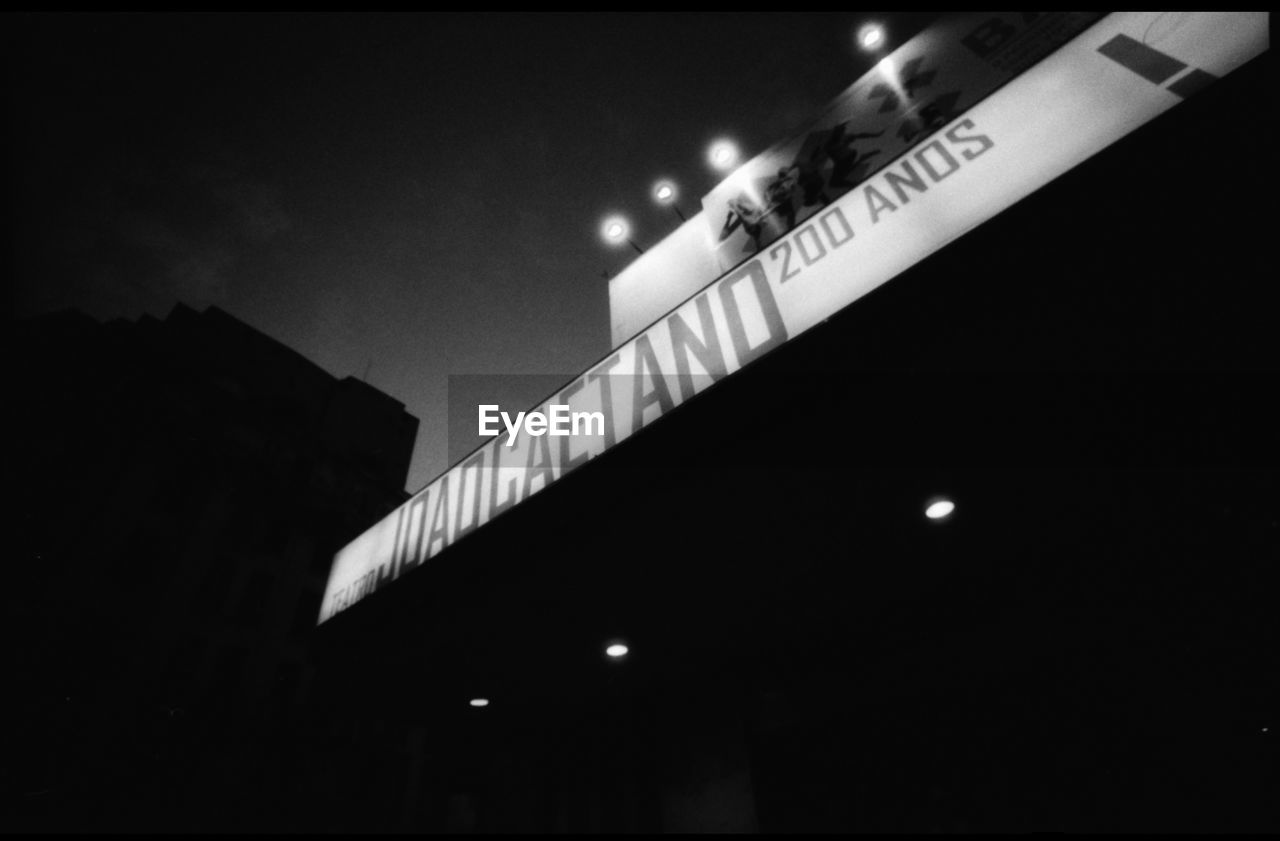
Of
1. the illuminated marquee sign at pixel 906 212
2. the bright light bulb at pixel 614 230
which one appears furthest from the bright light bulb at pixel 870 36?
the illuminated marquee sign at pixel 906 212

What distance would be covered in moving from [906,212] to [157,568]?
3557 centimetres

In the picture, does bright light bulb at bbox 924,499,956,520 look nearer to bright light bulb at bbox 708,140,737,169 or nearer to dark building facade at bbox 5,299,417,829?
bright light bulb at bbox 708,140,737,169

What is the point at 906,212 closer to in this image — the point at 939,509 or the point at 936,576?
the point at 939,509

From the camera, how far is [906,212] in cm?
302

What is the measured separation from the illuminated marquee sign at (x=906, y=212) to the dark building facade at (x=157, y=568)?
87.8 feet

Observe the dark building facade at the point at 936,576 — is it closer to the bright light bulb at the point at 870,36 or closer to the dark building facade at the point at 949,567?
the dark building facade at the point at 949,567

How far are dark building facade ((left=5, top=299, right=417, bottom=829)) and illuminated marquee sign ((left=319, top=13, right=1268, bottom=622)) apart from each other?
26752mm

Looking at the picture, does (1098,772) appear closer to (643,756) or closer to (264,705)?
(643,756)

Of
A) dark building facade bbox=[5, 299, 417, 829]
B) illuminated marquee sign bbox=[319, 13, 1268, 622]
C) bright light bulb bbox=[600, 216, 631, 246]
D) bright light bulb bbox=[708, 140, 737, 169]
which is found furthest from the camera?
dark building facade bbox=[5, 299, 417, 829]

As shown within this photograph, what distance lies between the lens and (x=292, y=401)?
39844 mm

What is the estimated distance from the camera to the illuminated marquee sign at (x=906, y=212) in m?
2.59

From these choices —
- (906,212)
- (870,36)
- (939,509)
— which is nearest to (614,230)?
(870,36)

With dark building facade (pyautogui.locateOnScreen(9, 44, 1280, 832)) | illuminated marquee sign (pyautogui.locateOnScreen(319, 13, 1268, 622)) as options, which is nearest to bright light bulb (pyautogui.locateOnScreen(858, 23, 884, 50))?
illuminated marquee sign (pyautogui.locateOnScreen(319, 13, 1268, 622))

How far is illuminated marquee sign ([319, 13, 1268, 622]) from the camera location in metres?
2.59
